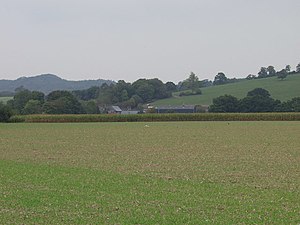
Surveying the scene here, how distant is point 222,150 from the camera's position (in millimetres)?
28562

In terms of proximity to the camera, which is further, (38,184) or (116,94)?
(116,94)

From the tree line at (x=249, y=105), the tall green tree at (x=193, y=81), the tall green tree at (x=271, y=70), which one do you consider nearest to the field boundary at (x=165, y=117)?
the tree line at (x=249, y=105)

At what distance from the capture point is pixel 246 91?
139250 mm

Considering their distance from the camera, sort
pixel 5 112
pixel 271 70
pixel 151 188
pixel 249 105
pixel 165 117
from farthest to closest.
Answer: pixel 271 70
pixel 249 105
pixel 165 117
pixel 5 112
pixel 151 188

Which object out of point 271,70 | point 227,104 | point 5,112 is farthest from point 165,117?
point 271,70

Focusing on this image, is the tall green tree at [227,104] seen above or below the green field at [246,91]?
below

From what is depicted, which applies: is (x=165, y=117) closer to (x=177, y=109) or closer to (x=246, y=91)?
(x=177, y=109)

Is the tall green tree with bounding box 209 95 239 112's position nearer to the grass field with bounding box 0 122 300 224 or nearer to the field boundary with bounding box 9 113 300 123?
the field boundary with bounding box 9 113 300 123

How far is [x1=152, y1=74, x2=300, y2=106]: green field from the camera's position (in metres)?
131

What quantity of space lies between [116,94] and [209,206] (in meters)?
141

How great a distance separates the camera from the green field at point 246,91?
131375mm

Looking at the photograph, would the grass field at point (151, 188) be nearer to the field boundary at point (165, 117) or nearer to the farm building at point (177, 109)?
the field boundary at point (165, 117)


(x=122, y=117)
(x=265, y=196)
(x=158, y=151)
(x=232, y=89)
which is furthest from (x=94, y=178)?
(x=232, y=89)

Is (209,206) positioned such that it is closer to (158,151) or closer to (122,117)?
(158,151)
